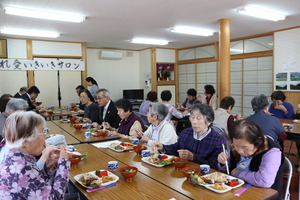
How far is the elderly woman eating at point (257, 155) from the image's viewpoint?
1.52 m

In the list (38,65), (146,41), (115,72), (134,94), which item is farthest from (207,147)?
(115,72)

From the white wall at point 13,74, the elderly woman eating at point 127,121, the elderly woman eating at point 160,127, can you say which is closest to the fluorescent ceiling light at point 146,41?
the white wall at point 13,74

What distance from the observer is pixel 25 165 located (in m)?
1.24

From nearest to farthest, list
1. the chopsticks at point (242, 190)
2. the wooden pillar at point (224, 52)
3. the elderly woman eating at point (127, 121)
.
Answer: the chopsticks at point (242, 190) < the elderly woman eating at point (127, 121) < the wooden pillar at point (224, 52)

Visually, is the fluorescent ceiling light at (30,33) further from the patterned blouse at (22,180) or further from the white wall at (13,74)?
the patterned blouse at (22,180)

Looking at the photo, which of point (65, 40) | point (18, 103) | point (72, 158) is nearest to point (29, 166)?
point (72, 158)

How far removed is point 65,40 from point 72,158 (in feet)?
18.8

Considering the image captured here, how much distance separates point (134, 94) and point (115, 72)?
41.0 inches

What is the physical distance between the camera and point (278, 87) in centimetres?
631

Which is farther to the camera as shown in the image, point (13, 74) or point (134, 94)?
point (134, 94)

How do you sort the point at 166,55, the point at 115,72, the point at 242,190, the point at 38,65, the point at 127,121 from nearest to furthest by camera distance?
the point at 242,190
the point at 127,121
the point at 38,65
the point at 115,72
the point at 166,55

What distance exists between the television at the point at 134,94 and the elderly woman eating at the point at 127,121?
5.55 meters

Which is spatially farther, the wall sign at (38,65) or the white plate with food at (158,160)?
→ the wall sign at (38,65)

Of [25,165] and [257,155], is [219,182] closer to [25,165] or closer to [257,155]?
[257,155]
